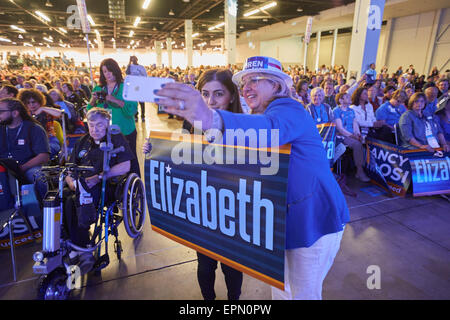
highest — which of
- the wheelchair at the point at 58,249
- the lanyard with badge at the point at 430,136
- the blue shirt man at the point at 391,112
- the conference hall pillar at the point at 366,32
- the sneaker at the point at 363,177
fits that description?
the conference hall pillar at the point at 366,32

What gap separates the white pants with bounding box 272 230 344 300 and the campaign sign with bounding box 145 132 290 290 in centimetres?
13

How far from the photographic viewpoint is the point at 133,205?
9.15ft

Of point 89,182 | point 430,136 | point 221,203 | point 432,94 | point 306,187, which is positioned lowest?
point 89,182

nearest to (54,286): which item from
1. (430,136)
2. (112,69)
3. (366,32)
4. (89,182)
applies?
(89,182)

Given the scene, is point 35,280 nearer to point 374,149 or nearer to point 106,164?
point 106,164

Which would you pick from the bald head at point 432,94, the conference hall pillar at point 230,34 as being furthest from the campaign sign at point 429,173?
the conference hall pillar at point 230,34

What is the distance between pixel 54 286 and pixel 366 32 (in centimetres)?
1102

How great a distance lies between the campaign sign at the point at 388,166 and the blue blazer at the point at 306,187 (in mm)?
3403

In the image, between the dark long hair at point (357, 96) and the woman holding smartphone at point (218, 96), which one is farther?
the dark long hair at point (357, 96)

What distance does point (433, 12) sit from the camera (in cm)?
1393

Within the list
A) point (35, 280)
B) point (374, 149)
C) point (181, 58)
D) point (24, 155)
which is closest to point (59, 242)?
point (35, 280)

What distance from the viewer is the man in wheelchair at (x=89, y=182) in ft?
6.92

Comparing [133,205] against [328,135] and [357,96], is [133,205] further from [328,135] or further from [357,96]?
[357,96]

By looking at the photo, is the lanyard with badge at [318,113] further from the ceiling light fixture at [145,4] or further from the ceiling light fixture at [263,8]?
the ceiling light fixture at [145,4]
